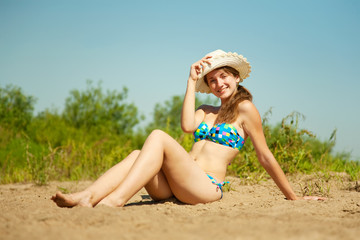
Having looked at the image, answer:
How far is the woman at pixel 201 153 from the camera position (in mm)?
3111

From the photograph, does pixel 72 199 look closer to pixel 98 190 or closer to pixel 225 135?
pixel 98 190

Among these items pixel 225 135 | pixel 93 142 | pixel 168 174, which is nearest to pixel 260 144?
pixel 225 135

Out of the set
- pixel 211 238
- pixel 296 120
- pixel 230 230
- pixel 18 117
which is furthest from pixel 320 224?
pixel 18 117

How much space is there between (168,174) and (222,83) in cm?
114

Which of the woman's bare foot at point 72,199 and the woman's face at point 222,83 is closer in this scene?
the woman's bare foot at point 72,199

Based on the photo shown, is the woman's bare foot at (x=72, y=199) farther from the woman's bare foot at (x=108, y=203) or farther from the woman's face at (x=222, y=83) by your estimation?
the woman's face at (x=222, y=83)

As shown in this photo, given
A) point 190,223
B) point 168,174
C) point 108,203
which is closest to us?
point 190,223

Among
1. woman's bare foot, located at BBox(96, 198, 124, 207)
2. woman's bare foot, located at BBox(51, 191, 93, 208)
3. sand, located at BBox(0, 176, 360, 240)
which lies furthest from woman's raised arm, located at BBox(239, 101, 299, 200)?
woman's bare foot, located at BBox(51, 191, 93, 208)

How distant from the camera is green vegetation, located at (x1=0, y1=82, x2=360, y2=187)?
559 centimetres

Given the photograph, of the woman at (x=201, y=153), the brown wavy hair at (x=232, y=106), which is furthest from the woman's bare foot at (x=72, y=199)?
the brown wavy hair at (x=232, y=106)

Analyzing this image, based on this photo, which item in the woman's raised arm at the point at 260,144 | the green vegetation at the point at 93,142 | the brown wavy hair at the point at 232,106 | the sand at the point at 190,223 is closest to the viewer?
the sand at the point at 190,223

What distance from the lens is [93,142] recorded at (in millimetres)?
9594

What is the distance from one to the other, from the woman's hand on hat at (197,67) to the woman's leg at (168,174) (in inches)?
33.0

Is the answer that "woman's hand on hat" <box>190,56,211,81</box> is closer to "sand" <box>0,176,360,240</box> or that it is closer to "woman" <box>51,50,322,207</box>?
"woman" <box>51,50,322,207</box>
